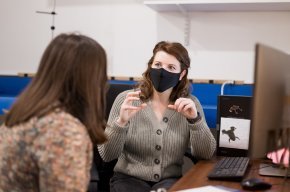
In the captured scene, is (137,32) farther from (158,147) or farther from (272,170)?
(272,170)

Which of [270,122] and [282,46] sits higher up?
[282,46]

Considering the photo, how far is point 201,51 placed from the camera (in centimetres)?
321

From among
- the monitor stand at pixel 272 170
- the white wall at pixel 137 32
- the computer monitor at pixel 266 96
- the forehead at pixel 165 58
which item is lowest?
the monitor stand at pixel 272 170

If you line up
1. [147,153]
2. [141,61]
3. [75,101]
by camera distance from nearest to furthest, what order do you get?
[75,101] < [147,153] < [141,61]

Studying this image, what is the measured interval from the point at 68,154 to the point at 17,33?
9.82 feet

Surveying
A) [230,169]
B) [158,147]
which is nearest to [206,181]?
[230,169]

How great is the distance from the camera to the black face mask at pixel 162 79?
1.88m

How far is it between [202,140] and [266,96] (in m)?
0.78

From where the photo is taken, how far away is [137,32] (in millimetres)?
3365

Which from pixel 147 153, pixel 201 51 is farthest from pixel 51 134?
pixel 201 51

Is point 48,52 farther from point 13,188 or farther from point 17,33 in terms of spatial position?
point 17,33

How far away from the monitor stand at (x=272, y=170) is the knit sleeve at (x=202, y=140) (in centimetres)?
25

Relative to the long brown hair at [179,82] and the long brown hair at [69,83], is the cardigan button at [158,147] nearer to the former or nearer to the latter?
the long brown hair at [179,82]

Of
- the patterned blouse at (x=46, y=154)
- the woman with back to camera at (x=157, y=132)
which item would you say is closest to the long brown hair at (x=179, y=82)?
the woman with back to camera at (x=157, y=132)
